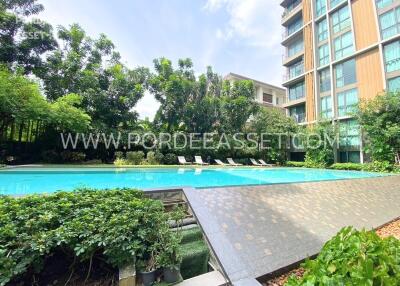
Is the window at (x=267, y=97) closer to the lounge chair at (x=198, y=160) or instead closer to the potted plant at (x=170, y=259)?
the lounge chair at (x=198, y=160)

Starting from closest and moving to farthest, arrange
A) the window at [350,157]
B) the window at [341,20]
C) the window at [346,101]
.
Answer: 1. the window at [350,157]
2. the window at [346,101]
3. the window at [341,20]

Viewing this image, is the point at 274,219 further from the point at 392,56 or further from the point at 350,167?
the point at 392,56

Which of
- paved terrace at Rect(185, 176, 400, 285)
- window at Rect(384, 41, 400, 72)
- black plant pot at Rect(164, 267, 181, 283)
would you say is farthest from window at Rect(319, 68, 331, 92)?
black plant pot at Rect(164, 267, 181, 283)

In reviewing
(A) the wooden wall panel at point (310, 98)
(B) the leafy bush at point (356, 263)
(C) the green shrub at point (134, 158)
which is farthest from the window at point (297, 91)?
(B) the leafy bush at point (356, 263)

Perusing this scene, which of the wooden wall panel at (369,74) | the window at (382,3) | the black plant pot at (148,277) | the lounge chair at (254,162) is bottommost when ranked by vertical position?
the black plant pot at (148,277)

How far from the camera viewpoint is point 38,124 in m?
14.9

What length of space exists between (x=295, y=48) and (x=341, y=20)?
234 inches

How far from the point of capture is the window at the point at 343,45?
19467 mm

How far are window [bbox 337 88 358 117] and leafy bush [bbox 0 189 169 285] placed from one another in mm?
21611

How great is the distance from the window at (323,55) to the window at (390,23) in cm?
463

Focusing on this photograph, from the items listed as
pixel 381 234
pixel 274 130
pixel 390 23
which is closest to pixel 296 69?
pixel 390 23

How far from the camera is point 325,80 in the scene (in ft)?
70.8

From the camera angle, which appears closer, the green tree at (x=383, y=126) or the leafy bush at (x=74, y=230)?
the leafy bush at (x=74, y=230)

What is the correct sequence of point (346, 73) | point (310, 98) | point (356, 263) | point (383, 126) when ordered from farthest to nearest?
point (310, 98) < point (346, 73) < point (383, 126) < point (356, 263)
